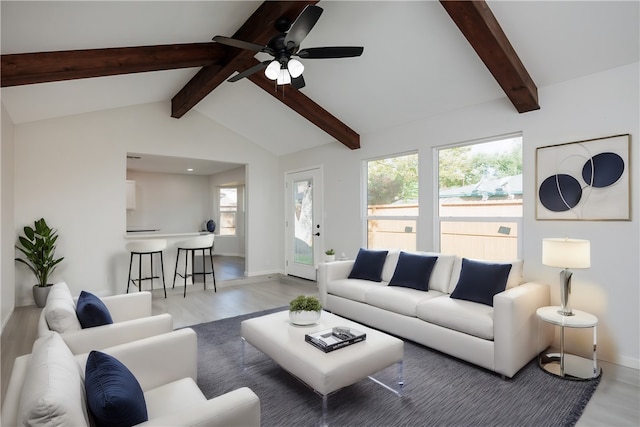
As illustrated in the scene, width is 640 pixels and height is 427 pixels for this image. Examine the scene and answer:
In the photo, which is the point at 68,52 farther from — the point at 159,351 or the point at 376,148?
the point at 376,148

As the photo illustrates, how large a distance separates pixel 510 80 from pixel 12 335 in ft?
18.4

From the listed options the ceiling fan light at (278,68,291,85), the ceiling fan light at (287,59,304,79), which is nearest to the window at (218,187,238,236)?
the ceiling fan light at (278,68,291,85)

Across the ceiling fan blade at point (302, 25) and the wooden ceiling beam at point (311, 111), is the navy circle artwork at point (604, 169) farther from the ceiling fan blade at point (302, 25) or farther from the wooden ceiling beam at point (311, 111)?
the wooden ceiling beam at point (311, 111)

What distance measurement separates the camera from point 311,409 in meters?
2.24

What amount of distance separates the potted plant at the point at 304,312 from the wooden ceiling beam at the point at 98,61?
2.83 metres

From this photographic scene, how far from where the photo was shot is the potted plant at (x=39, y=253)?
4.36 m

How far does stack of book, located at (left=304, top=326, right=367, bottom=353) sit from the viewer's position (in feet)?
7.48

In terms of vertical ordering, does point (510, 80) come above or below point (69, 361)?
above

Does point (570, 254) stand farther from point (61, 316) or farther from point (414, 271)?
point (61, 316)

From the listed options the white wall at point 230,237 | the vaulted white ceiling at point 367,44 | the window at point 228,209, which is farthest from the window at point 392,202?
the window at point 228,209

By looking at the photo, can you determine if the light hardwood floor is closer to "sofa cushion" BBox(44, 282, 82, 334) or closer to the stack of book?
"sofa cushion" BBox(44, 282, 82, 334)

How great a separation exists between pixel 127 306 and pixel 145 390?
1340 millimetres

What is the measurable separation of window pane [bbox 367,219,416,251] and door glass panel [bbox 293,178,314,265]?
149 centimetres

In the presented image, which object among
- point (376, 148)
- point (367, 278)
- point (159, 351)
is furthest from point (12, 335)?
point (376, 148)
